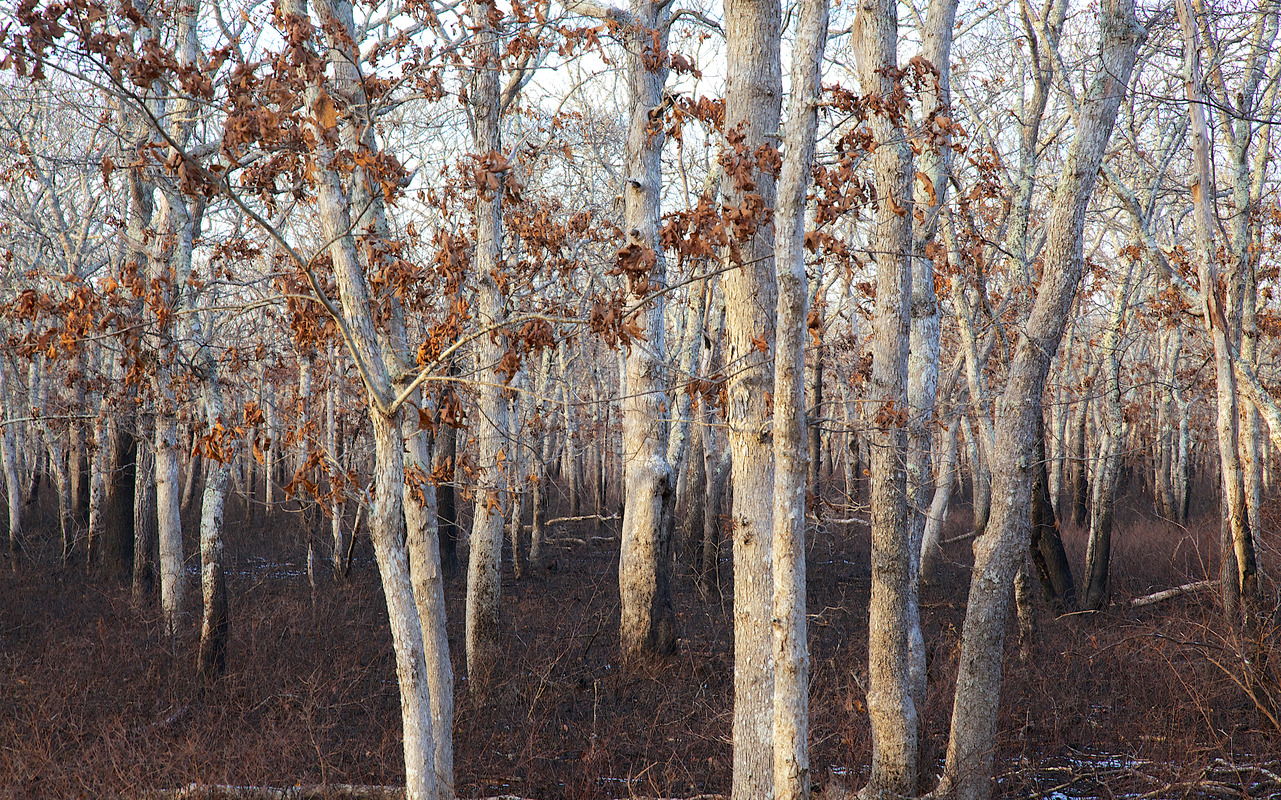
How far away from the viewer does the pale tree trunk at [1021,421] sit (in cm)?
535

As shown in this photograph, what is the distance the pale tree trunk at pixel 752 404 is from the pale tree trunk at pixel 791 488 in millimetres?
292

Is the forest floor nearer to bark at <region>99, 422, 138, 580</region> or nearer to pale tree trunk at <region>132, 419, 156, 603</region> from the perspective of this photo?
pale tree trunk at <region>132, 419, 156, 603</region>

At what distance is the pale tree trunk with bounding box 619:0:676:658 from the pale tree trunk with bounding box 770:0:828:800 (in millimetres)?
3297

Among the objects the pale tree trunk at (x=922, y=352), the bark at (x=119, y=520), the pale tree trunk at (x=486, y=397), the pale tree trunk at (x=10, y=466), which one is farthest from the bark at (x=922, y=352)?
the pale tree trunk at (x=10, y=466)

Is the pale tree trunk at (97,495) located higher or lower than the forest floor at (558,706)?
higher

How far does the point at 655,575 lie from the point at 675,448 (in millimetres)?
3620

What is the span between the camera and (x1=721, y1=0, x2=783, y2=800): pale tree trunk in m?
4.90

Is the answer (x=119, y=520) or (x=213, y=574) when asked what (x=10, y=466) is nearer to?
(x=119, y=520)

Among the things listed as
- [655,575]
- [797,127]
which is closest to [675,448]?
[655,575]

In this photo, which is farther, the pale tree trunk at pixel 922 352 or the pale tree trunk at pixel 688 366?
the pale tree trunk at pixel 688 366

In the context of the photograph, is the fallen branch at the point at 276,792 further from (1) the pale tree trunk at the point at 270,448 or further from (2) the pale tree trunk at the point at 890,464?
(2) the pale tree trunk at the point at 890,464

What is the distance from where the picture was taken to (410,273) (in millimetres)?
5277

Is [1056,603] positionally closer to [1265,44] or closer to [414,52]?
[1265,44]

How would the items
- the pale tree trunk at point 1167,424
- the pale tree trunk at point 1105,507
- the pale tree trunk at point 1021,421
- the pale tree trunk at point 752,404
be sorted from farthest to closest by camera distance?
the pale tree trunk at point 1167,424 < the pale tree trunk at point 1105,507 < the pale tree trunk at point 1021,421 < the pale tree trunk at point 752,404
